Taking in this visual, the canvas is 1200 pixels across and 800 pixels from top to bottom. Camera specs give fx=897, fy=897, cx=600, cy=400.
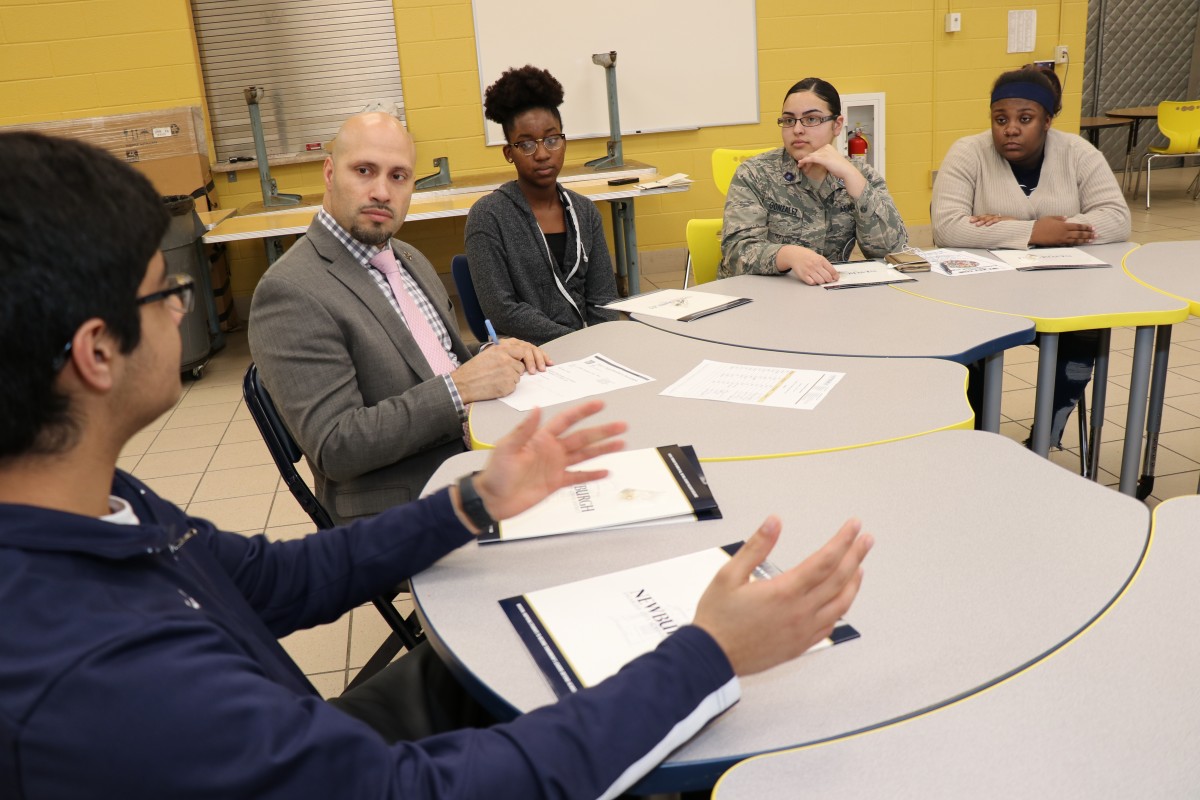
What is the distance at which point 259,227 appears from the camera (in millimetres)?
4602

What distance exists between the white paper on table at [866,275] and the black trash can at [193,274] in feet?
10.8

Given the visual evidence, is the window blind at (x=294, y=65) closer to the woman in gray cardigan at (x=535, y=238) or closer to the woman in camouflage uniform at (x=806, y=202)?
the woman in gray cardigan at (x=535, y=238)

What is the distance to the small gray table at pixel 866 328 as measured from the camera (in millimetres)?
2008

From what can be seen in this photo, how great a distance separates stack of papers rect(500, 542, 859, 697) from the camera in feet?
3.20

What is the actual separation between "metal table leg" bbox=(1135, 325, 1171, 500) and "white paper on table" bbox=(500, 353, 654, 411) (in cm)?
171

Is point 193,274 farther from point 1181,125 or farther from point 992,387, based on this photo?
point 1181,125

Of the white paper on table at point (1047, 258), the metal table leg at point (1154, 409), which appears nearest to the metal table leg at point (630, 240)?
the white paper on table at point (1047, 258)

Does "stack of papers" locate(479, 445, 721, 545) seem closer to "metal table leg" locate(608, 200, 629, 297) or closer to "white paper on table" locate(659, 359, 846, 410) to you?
"white paper on table" locate(659, 359, 846, 410)

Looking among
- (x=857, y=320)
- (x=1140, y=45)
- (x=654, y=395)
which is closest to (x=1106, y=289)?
(x=857, y=320)

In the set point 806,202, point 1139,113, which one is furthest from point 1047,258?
point 1139,113

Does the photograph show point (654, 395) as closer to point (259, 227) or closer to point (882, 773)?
point (882, 773)

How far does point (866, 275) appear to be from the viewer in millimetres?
2703

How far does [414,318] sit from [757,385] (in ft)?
2.70

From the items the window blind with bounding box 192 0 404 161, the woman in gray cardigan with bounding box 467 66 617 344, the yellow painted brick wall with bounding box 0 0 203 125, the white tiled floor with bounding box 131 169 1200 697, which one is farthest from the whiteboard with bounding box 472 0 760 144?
the woman in gray cardigan with bounding box 467 66 617 344
